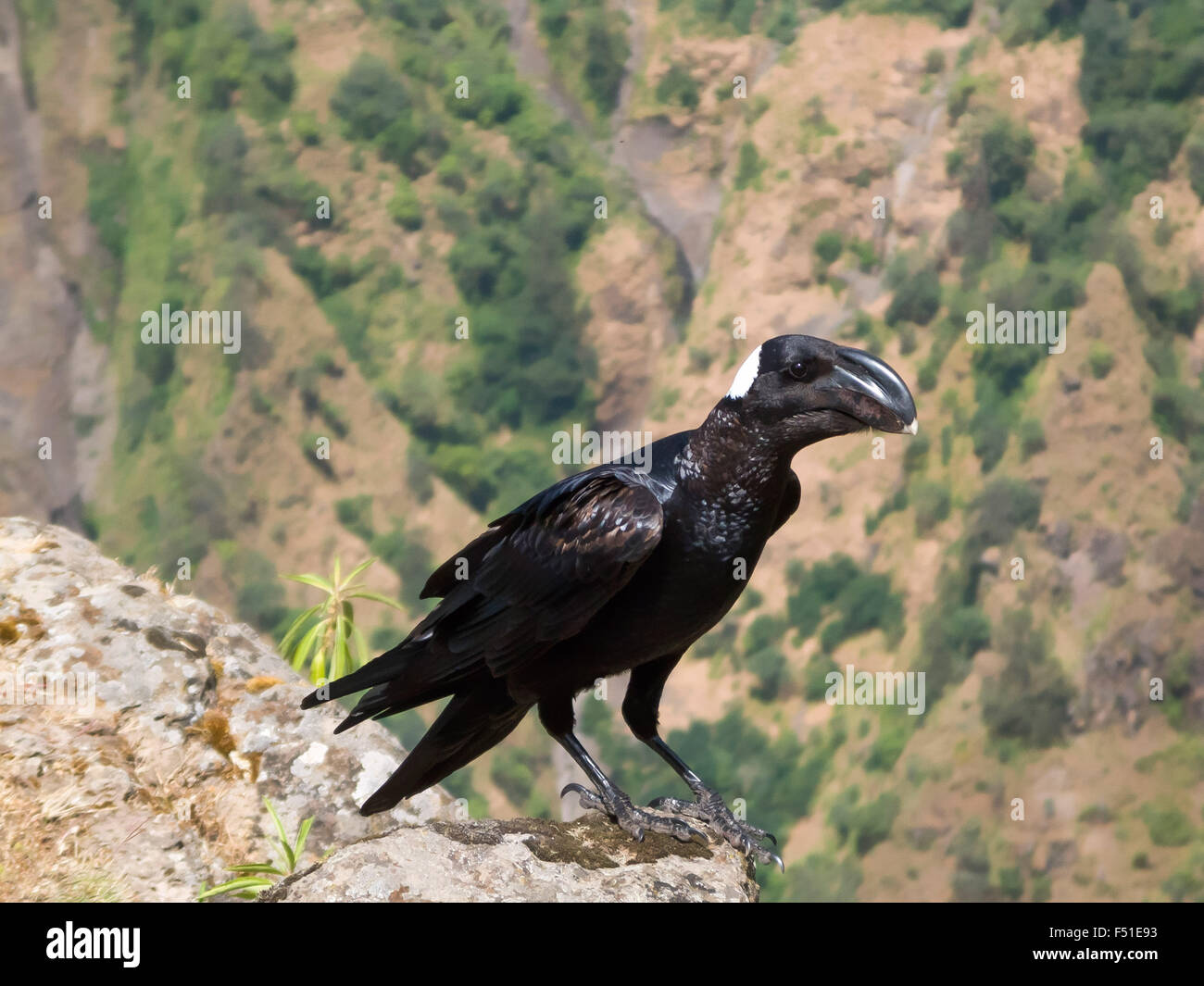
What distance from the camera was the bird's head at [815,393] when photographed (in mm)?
5242

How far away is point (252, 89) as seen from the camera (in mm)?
70188

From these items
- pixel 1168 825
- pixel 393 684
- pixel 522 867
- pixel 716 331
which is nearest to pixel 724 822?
pixel 522 867

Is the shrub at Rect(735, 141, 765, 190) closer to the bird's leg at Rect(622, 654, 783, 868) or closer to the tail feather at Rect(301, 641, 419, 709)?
the bird's leg at Rect(622, 654, 783, 868)

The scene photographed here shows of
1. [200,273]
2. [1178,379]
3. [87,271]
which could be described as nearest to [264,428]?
[200,273]

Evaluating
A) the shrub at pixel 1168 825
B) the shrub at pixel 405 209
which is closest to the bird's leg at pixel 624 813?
the shrub at pixel 1168 825

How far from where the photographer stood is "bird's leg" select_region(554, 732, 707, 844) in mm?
5816

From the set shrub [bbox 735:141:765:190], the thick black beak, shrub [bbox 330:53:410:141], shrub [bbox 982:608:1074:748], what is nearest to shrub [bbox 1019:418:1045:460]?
shrub [bbox 982:608:1074:748]

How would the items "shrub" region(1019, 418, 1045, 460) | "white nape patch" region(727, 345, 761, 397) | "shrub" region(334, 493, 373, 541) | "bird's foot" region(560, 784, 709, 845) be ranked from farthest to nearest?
1. "shrub" region(334, 493, 373, 541)
2. "shrub" region(1019, 418, 1045, 460)
3. "bird's foot" region(560, 784, 709, 845)
4. "white nape patch" region(727, 345, 761, 397)

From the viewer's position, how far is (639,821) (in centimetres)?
582

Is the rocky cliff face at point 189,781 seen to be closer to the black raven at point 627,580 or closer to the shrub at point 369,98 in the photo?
the black raven at point 627,580

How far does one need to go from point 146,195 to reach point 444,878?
6982 centimetres

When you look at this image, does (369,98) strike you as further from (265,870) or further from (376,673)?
(376,673)

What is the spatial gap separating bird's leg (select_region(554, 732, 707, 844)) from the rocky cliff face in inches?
3.1

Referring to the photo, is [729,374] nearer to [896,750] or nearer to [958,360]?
[958,360]
